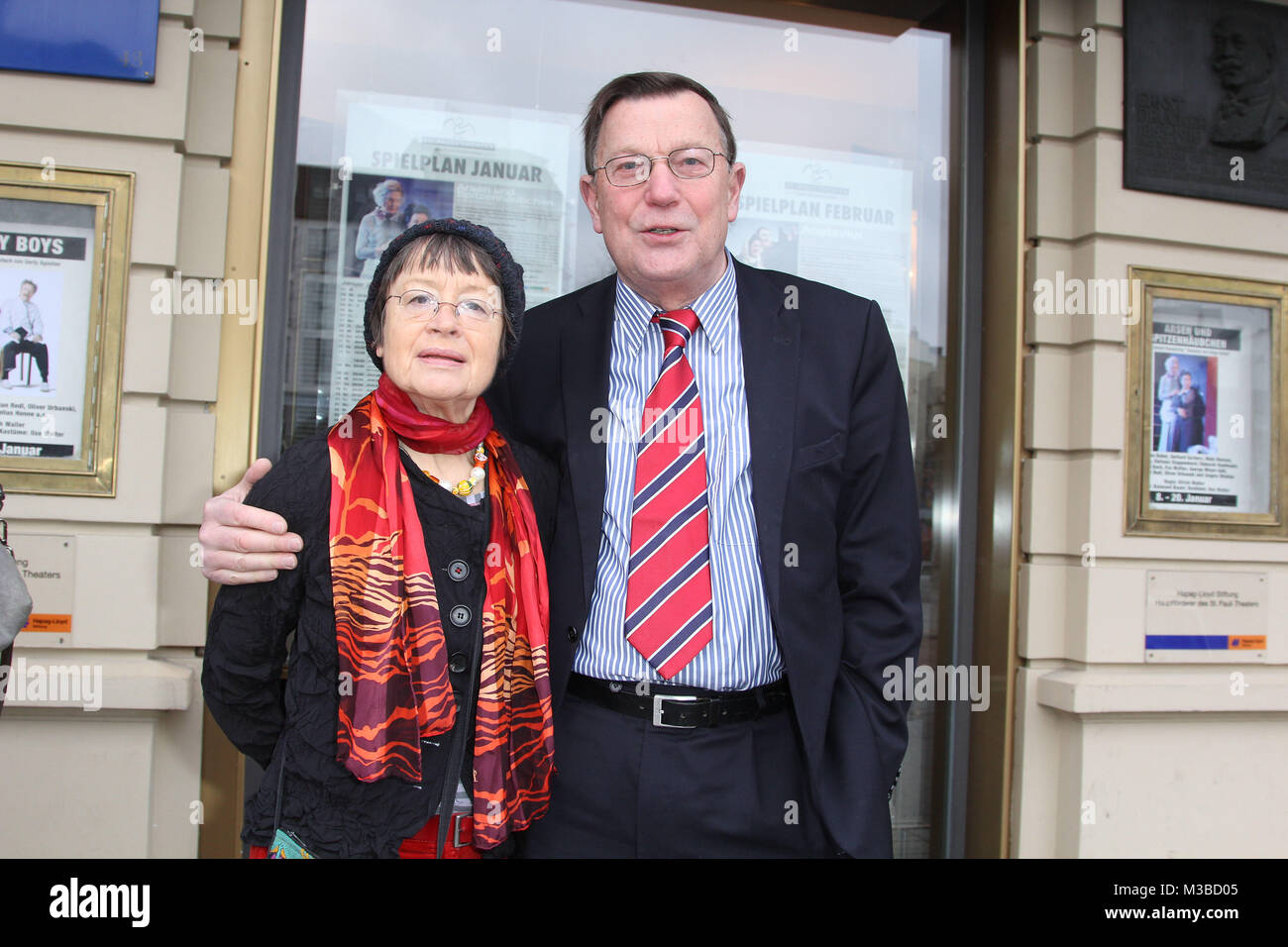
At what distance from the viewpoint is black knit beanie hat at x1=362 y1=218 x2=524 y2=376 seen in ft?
6.21

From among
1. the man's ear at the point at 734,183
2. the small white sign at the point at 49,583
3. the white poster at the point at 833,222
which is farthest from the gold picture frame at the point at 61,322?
the white poster at the point at 833,222

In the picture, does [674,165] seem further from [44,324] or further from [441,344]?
[44,324]

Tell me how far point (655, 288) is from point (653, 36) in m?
1.86

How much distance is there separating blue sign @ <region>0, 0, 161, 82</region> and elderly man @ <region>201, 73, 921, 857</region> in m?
1.74

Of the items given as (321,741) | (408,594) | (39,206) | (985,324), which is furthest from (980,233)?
(39,206)

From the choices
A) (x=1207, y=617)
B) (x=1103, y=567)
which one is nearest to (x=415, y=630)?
(x=1103, y=567)

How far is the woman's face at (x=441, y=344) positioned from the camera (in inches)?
71.0

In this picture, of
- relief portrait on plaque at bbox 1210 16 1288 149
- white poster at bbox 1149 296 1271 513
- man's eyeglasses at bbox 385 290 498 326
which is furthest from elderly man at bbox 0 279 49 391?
relief portrait on plaque at bbox 1210 16 1288 149

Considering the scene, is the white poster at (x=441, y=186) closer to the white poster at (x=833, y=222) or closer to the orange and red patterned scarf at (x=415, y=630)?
the white poster at (x=833, y=222)

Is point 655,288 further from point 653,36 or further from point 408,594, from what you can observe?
point 653,36

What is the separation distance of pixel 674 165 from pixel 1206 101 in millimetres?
2722

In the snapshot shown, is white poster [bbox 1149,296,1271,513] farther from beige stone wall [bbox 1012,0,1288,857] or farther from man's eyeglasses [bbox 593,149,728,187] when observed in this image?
man's eyeglasses [bbox 593,149,728,187]

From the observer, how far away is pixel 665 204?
7.19 feet

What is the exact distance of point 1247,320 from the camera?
3.73m
